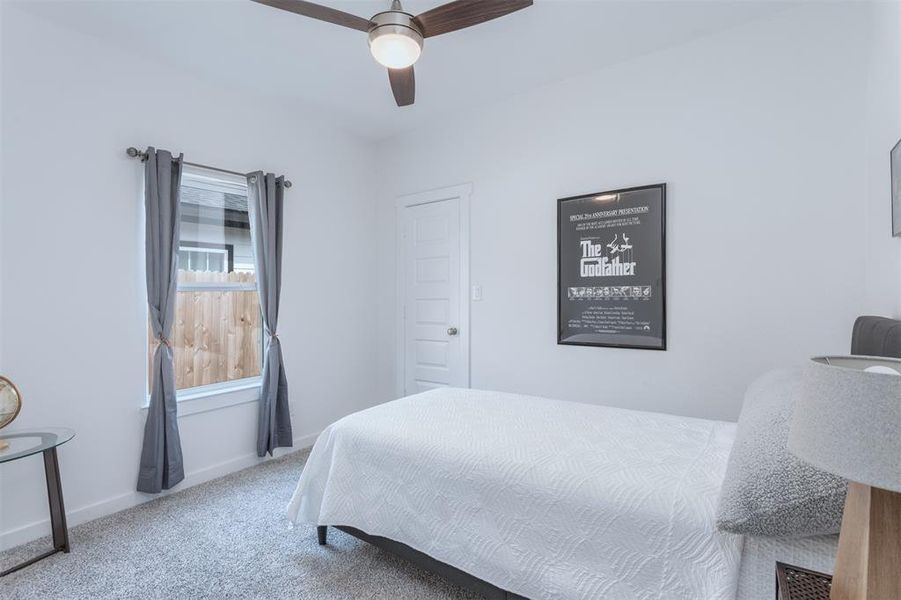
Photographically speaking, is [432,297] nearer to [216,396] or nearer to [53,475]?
[216,396]

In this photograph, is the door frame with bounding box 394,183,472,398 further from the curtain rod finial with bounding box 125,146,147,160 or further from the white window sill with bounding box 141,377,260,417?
the curtain rod finial with bounding box 125,146,147,160

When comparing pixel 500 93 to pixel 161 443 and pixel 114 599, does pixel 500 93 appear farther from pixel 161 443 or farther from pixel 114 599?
pixel 114 599

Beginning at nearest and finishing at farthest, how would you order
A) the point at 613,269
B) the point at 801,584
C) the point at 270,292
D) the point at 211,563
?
the point at 801,584 < the point at 211,563 < the point at 613,269 < the point at 270,292

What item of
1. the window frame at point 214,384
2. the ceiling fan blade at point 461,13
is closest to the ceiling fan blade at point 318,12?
the ceiling fan blade at point 461,13

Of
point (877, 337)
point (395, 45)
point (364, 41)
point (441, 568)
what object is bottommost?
point (441, 568)

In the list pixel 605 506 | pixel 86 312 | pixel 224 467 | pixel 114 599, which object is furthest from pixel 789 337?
pixel 86 312

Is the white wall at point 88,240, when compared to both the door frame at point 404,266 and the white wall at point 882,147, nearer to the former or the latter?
the door frame at point 404,266

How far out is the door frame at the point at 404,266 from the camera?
3715mm

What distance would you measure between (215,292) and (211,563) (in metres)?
1.80

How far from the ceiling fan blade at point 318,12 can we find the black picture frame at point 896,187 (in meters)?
2.15

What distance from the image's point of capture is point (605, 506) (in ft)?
4.60

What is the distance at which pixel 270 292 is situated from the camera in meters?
3.36

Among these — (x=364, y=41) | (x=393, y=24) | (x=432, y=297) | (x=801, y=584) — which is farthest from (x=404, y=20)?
(x=432, y=297)

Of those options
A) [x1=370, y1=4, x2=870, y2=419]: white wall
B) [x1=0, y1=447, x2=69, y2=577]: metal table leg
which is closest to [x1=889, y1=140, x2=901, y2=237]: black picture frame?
[x1=370, y1=4, x2=870, y2=419]: white wall
